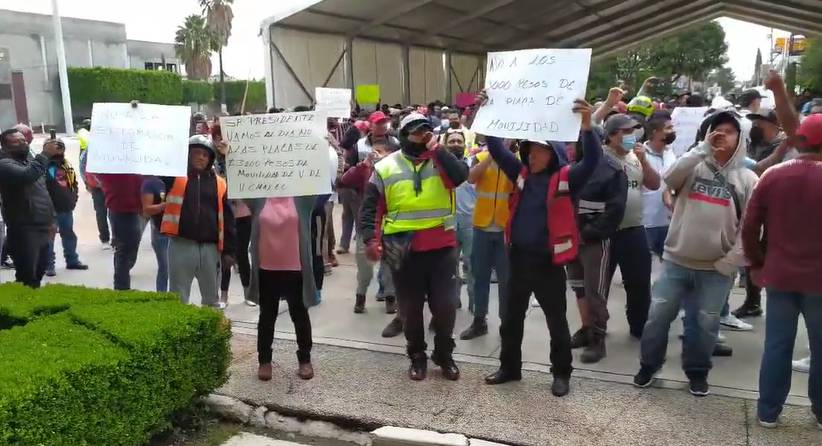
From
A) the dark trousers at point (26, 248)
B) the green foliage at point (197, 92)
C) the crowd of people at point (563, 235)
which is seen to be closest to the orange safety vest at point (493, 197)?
the crowd of people at point (563, 235)

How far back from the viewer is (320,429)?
169 inches

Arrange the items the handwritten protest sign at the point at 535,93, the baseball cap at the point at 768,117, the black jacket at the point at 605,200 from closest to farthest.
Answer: the handwritten protest sign at the point at 535,93, the black jacket at the point at 605,200, the baseball cap at the point at 768,117

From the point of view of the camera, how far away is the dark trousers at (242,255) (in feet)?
21.2

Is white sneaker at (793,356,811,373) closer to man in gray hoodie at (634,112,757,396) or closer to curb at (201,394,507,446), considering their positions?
man in gray hoodie at (634,112,757,396)

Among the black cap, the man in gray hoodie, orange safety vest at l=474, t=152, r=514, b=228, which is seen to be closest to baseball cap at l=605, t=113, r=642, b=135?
the man in gray hoodie

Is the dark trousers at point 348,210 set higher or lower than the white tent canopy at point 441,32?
lower

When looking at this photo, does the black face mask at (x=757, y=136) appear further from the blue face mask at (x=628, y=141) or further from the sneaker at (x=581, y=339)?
the sneaker at (x=581, y=339)

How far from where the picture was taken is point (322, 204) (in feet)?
21.1

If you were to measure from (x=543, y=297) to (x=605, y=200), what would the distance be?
98 cm

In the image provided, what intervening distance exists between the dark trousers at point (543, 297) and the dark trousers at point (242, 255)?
297 cm

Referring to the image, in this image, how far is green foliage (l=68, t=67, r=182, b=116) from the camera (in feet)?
141

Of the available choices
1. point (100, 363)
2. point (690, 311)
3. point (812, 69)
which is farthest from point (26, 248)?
point (812, 69)

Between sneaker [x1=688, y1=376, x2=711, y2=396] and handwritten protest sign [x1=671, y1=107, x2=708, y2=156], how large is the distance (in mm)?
3916

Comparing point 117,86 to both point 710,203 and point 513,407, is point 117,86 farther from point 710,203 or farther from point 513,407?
point 710,203
